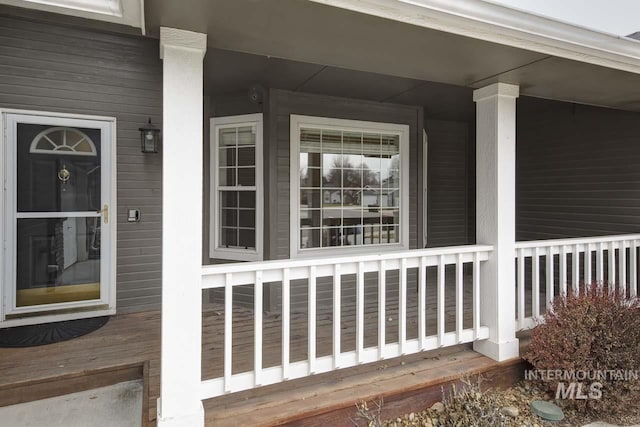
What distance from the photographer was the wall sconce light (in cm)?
388

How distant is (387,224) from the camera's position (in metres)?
4.90

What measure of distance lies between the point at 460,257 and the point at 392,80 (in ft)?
6.25

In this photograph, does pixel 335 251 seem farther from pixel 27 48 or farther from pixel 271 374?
pixel 27 48

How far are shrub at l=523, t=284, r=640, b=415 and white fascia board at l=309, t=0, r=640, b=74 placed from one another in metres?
1.79

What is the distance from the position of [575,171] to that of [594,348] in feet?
10.0

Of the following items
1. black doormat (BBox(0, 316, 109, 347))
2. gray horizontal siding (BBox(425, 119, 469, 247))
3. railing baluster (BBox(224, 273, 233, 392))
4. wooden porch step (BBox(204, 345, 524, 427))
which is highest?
gray horizontal siding (BBox(425, 119, 469, 247))

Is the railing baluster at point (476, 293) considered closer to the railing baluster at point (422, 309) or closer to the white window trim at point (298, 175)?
the railing baluster at point (422, 309)

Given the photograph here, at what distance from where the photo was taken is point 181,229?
6.79 feet

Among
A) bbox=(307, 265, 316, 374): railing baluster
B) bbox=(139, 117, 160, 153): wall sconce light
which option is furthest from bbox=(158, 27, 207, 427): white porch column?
bbox=(139, 117, 160, 153): wall sconce light

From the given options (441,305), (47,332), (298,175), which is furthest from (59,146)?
(441,305)

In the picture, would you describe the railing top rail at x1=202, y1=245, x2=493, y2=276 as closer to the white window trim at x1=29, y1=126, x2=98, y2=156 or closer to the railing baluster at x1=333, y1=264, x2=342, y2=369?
the railing baluster at x1=333, y1=264, x2=342, y2=369

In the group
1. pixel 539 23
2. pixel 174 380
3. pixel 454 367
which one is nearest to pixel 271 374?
pixel 174 380

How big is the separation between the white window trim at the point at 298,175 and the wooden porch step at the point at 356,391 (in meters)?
1.75

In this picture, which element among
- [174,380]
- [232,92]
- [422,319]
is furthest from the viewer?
[232,92]
